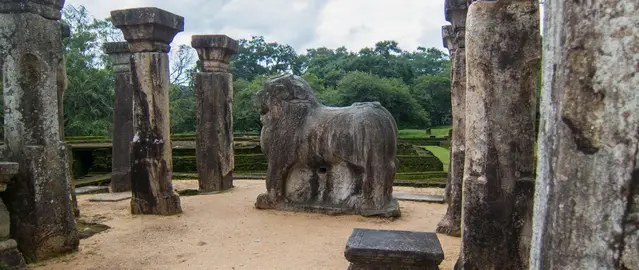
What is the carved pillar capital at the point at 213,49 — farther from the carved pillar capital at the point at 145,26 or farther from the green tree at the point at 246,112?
the green tree at the point at 246,112

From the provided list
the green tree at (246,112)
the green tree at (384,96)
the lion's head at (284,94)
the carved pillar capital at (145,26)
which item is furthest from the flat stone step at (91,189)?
the green tree at (384,96)

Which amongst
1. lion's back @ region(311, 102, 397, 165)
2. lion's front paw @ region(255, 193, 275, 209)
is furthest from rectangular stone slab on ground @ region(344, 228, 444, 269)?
lion's front paw @ region(255, 193, 275, 209)

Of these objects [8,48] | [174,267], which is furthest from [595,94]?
[8,48]

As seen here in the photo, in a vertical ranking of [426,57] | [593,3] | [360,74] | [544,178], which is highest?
[426,57]

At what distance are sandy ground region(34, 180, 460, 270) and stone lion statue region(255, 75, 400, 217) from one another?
1.12 ft

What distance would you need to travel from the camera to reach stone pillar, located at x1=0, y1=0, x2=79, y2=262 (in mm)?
4879

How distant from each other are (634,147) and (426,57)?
5008cm

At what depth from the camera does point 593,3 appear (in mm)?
1300

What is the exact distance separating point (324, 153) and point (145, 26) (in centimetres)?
349

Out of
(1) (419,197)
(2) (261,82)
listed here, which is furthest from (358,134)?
(2) (261,82)

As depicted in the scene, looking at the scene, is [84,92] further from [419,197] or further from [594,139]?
[594,139]

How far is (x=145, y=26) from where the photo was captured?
737 cm

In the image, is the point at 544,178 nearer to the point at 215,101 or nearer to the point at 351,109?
the point at 351,109

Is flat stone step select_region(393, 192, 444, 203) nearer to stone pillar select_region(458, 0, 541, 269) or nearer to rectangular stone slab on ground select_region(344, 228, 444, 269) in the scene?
rectangular stone slab on ground select_region(344, 228, 444, 269)
